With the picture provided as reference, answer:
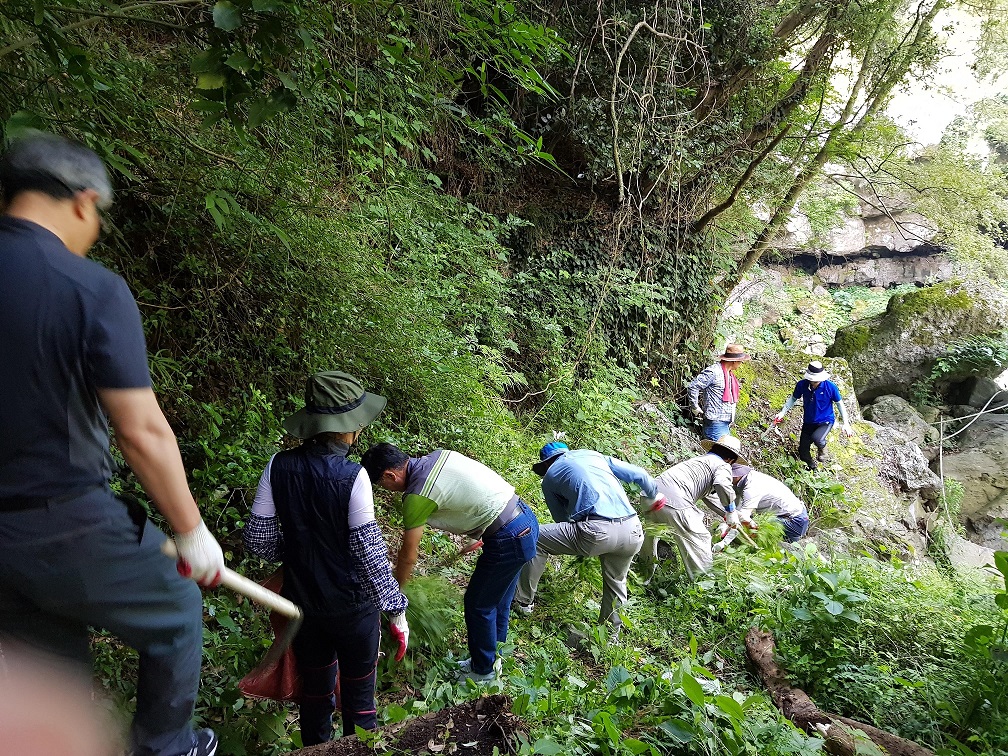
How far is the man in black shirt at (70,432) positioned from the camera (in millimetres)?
1724

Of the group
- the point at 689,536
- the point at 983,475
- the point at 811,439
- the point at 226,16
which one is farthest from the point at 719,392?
the point at 983,475

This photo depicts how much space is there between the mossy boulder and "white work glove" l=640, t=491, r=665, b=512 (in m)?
11.3

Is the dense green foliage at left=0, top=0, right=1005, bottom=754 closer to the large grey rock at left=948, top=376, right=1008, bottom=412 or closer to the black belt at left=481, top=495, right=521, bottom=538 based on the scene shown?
the black belt at left=481, top=495, right=521, bottom=538

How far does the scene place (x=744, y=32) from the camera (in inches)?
405

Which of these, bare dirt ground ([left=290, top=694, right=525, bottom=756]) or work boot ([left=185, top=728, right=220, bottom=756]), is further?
bare dirt ground ([left=290, top=694, right=525, bottom=756])

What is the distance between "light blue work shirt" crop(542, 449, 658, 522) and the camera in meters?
4.52

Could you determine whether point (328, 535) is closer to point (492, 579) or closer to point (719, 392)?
point (492, 579)

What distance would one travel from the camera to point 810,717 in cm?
353

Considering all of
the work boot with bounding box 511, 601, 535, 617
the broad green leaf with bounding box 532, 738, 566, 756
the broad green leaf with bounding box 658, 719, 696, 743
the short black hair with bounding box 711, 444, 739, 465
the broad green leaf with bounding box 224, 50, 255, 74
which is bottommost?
the work boot with bounding box 511, 601, 535, 617

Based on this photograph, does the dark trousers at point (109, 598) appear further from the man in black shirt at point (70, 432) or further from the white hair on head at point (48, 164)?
the white hair on head at point (48, 164)

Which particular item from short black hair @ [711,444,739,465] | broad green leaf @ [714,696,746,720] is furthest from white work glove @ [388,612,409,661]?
short black hair @ [711,444,739,465]

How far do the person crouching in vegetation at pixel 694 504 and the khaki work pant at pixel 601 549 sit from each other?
2.48 feet

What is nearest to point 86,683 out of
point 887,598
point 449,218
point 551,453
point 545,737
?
point 545,737

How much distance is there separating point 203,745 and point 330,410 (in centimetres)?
130
